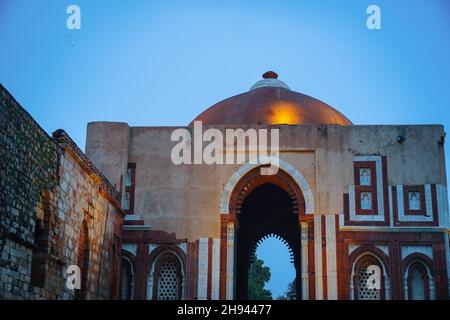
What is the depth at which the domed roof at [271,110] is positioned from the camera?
17188 millimetres

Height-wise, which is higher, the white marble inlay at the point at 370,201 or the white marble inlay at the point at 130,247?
the white marble inlay at the point at 370,201

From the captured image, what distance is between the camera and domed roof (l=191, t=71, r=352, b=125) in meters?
17.2

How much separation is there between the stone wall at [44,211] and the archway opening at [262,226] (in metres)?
6.74

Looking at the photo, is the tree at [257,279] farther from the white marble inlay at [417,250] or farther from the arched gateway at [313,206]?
the white marble inlay at [417,250]

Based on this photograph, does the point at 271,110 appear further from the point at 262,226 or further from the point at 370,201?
the point at 262,226

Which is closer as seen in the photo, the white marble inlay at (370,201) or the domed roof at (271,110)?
the white marble inlay at (370,201)

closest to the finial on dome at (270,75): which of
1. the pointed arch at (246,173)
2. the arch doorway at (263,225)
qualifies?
the arch doorway at (263,225)

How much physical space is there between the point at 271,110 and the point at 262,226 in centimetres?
498

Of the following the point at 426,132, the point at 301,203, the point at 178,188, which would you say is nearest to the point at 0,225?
the point at 178,188

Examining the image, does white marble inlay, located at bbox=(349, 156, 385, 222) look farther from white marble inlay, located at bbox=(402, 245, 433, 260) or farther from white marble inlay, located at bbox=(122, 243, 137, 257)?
white marble inlay, located at bbox=(122, 243, 137, 257)

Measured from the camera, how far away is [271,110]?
→ 1733 cm

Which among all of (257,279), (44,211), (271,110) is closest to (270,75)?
(271,110)

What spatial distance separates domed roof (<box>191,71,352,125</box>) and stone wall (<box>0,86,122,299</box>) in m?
4.30

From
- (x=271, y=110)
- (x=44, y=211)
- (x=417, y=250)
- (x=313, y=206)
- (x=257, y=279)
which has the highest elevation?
(x=271, y=110)
